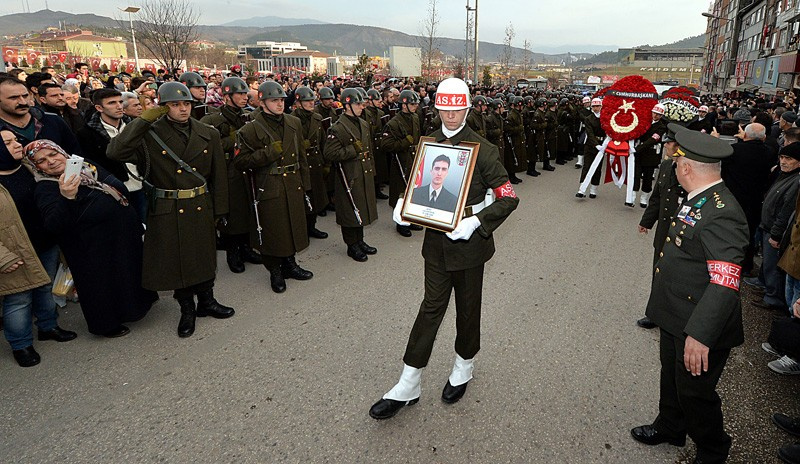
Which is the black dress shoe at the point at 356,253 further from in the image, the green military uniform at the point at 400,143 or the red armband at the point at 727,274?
the red armband at the point at 727,274

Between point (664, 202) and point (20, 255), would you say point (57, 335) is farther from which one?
point (664, 202)

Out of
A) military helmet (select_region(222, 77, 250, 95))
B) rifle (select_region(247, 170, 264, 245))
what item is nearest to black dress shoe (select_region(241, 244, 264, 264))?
rifle (select_region(247, 170, 264, 245))

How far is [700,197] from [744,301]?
3826mm

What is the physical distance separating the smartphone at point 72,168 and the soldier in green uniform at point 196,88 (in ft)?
7.38

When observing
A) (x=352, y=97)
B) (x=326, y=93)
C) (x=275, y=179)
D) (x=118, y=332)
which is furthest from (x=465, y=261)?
(x=326, y=93)

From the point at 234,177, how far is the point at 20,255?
256cm

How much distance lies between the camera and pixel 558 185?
11.6 m

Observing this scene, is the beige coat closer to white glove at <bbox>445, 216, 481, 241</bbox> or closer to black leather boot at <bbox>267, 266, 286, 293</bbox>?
black leather boot at <bbox>267, 266, 286, 293</bbox>

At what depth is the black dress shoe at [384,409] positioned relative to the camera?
3.25 m

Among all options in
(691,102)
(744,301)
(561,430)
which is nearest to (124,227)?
(561,430)

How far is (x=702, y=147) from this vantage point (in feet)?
8.21

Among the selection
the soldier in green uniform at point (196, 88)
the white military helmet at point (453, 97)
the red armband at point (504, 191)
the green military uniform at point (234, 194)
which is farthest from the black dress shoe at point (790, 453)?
the soldier in green uniform at point (196, 88)

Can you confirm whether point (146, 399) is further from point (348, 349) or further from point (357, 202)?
point (357, 202)

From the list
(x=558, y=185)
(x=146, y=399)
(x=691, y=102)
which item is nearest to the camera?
(x=146, y=399)
